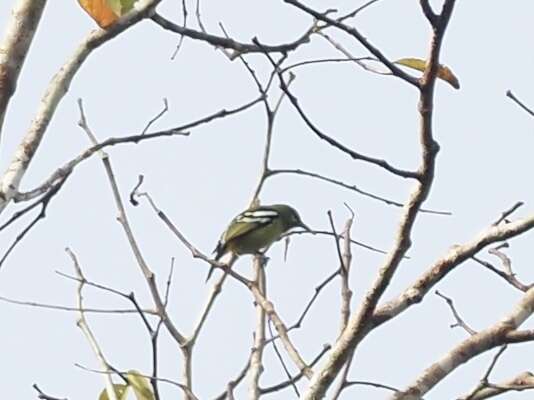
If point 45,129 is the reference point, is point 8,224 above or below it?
below

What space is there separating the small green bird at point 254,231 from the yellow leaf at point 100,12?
3070 millimetres

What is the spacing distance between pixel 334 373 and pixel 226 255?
4.16 meters

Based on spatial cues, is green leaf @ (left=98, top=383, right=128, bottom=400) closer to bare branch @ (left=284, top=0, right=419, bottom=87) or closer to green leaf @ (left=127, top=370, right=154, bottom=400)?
green leaf @ (left=127, top=370, right=154, bottom=400)

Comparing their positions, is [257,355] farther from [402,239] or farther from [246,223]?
[246,223]

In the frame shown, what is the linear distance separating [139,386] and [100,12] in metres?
1.15

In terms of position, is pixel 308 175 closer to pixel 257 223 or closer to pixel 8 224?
pixel 8 224

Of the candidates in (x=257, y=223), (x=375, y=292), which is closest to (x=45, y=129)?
(x=375, y=292)

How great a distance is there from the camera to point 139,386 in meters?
3.58

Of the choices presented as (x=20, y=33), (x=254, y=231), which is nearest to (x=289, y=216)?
(x=254, y=231)

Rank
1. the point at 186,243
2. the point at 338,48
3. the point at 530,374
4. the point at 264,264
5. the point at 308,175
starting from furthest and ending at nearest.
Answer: the point at 264,264 → the point at 186,243 → the point at 308,175 → the point at 338,48 → the point at 530,374

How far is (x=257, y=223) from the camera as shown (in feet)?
22.6

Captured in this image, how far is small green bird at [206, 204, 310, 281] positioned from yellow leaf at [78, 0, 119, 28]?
121 inches

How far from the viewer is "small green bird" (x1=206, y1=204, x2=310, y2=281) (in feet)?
21.8

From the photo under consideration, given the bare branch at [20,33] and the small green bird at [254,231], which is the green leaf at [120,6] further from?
the small green bird at [254,231]
